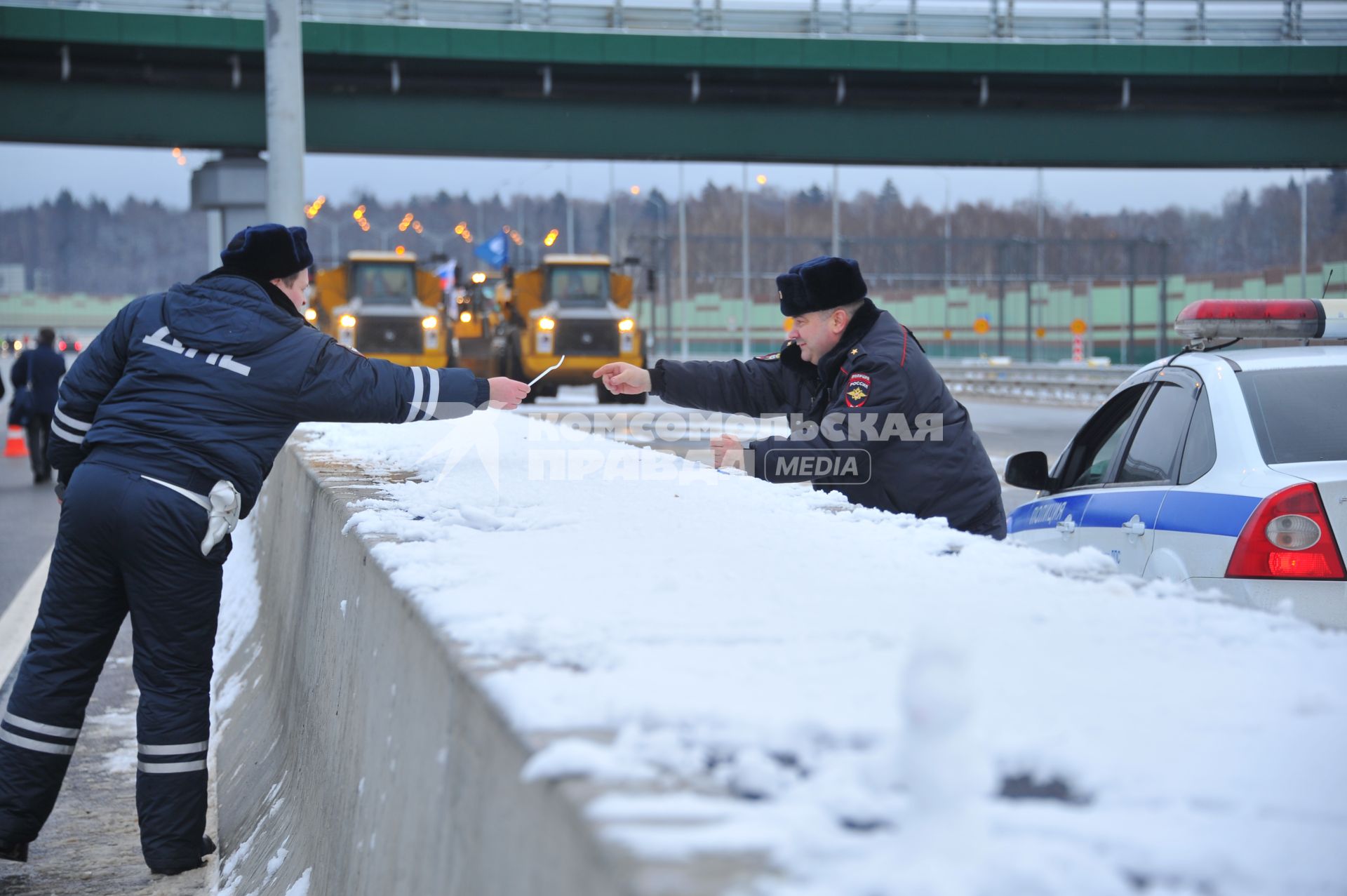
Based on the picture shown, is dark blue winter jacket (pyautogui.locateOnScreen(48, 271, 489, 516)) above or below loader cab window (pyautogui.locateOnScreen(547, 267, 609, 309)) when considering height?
below

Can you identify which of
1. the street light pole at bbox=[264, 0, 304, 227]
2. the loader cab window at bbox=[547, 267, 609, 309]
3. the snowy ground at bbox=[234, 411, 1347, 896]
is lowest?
the snowy ground at bbox=[234, 411, 1347, 896]

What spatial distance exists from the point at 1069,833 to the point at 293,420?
3.40 metres

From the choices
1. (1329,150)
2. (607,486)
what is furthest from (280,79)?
(1329,150)

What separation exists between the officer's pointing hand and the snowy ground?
147 cm

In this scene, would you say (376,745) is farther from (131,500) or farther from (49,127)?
(49,127)

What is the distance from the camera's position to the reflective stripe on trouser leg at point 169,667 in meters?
4.26

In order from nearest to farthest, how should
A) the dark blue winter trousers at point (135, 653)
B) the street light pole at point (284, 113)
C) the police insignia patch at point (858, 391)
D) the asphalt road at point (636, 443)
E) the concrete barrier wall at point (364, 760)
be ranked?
the concrete barrier wall at point (364, 760) → the dark blue winter trousers at point (135, 653) → the police insignia patch at point (858, 391) → the asphalt road at point (636, 443) → the street light pole at point (284, 113)

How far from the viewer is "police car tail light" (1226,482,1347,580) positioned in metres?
4.36

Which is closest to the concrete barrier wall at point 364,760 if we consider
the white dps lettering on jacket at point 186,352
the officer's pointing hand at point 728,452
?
the white dps lettering on jacket at point 186,352

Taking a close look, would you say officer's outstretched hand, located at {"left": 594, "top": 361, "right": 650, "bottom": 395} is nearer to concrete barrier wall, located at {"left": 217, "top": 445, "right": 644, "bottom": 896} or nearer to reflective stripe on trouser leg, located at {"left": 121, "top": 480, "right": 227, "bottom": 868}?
concrete barrier wall, located at {"left": 217, "top": 445, "right": 644, "bottom": 896}

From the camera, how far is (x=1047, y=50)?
2797 cm

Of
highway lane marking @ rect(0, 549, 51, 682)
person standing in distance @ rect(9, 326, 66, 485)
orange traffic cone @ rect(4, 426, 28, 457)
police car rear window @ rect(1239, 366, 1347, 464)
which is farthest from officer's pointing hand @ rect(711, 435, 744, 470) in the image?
orange traffic cone @ rect(4, 426, 28, 457)

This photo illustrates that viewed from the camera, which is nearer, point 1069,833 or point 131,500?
point 1069,833

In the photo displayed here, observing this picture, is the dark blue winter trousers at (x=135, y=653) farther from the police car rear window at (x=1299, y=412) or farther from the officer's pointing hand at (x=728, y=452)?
the police car rear window at (x=1299, y=412)
